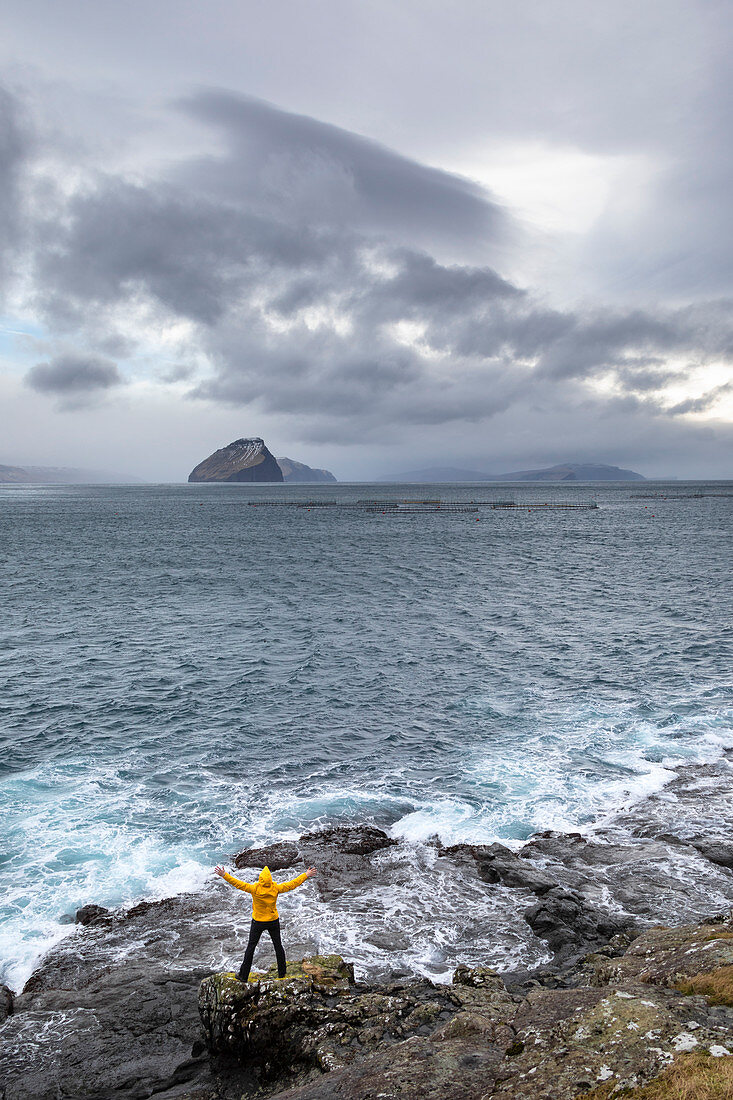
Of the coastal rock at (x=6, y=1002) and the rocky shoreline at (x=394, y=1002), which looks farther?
the coastal rock at (x=6, y=1002)

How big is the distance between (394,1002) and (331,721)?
19440 mm

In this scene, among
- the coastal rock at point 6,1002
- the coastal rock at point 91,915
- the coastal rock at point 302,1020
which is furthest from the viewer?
the coastal rock at point 91,915

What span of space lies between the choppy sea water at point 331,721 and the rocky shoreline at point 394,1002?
1.35 meters

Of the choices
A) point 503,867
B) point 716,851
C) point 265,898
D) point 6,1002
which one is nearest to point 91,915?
point 6,1002

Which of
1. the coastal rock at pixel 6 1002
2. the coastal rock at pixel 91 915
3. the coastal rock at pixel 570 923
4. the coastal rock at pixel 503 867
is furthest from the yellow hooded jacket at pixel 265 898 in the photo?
the coastal rock at pixel 503 867

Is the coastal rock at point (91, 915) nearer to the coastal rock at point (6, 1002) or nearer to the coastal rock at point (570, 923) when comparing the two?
the coastal rock at point (6, 1002)

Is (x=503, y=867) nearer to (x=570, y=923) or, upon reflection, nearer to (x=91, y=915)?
(x=570, y=923)

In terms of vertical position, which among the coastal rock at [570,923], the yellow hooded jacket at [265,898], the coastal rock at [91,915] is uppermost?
the yellow hooded jacket at [265,898]

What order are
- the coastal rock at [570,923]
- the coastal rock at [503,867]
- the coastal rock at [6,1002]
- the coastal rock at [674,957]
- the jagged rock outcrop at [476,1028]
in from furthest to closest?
1. the coastal rock at [503,867]
2. the coastal rock at [570,923]
3. the coastal rock at [6,1002]
4. the coastal rock at [674,957]
5. the jagged rock outcrop at [476,1028]

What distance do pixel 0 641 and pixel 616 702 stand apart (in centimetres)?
4260

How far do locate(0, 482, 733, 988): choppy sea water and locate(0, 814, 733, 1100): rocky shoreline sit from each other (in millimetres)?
1350

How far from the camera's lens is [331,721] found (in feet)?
105

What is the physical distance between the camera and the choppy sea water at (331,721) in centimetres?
2036

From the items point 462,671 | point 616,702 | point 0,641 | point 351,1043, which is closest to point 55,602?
point 0,641
